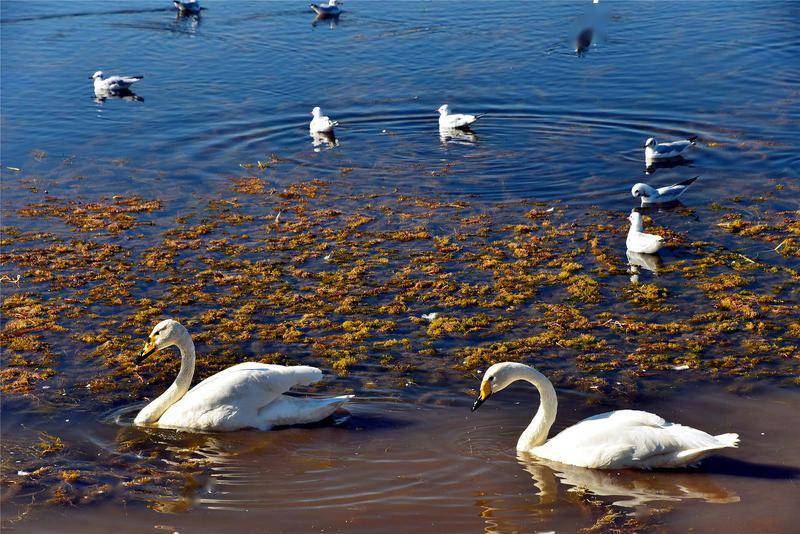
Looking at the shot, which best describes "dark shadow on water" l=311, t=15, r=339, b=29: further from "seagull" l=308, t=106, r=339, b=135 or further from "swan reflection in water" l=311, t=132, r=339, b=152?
"swan reflection in water" l=311, t=132, r=339, b=152

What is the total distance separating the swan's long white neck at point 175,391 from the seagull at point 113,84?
16.6 m

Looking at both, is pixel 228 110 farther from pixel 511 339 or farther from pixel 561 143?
pixel 511 339

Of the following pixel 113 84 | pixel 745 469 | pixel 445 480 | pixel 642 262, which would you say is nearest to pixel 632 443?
pixel 745 469

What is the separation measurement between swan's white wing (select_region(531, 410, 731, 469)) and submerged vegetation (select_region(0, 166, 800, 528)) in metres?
0.97

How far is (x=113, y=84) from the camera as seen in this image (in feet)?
85.8

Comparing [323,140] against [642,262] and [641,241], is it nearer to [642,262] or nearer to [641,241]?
[641,241]

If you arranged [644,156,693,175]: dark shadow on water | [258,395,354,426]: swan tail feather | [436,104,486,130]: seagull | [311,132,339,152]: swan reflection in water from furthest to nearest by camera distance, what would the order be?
[436,104,486,130]: seagull < [311,132,339,152]: swan reflection in water < [644,156,693,175]: dark shadow on water < [258,395,354,426]: swan tail feather

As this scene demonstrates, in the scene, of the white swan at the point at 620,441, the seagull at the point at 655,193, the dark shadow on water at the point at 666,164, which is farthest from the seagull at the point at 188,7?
the white swan at the point at 620,441

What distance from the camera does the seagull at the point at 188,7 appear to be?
3444cm

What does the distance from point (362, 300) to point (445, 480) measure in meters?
4.82

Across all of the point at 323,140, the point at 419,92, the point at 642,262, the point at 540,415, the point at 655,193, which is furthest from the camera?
the point at 419,92

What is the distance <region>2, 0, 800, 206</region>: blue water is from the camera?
20.0m

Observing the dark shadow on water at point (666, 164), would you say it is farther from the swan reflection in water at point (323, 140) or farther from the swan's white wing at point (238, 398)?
the swan's white wing at point (238, 398)

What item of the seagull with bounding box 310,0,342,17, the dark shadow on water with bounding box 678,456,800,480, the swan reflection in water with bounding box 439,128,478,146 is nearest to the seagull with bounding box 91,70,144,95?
the seagull with bounding box 310,0,342,17
